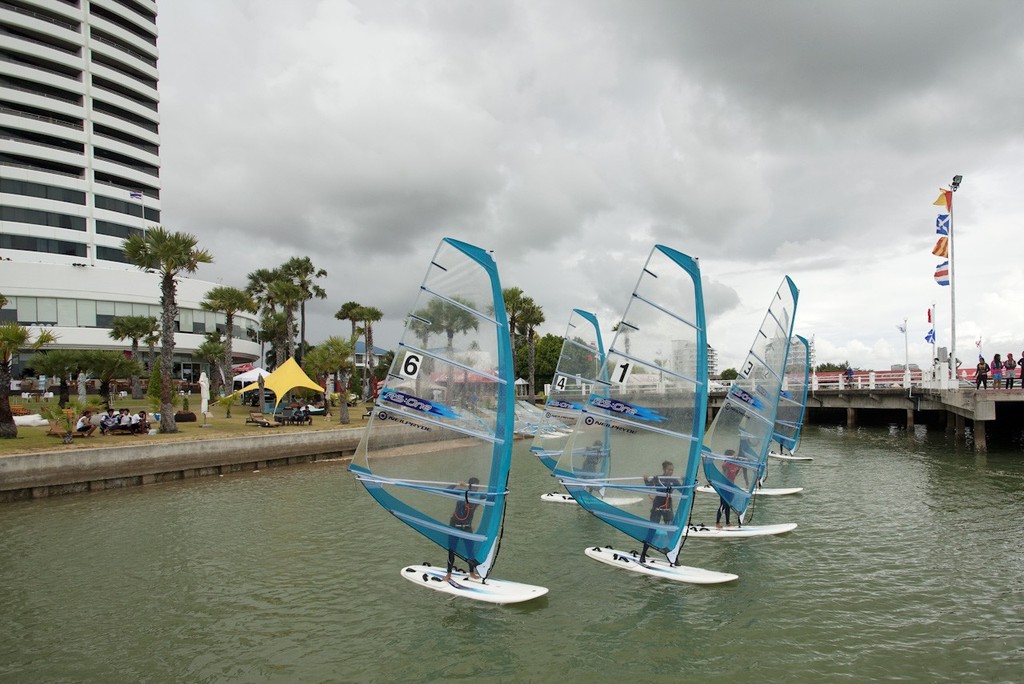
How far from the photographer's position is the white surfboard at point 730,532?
→ 15.3 metres

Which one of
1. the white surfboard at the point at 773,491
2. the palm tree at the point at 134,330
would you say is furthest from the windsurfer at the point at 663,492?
the palm tree at the point at 134,330

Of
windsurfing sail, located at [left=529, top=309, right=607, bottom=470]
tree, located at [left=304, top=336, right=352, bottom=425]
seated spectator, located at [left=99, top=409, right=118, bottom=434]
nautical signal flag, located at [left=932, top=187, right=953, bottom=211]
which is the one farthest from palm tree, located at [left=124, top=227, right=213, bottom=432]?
nautical signal flag, located at [left=932, top=187, right=953, bottom=211]

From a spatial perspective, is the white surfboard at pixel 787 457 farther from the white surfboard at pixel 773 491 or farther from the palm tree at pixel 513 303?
the palm tree at pixel 513 303

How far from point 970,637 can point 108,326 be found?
6826 cm

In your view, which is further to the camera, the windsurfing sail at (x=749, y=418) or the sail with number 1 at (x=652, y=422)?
the windsurfing sail at (x=749, y=418)

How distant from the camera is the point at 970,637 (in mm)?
9859

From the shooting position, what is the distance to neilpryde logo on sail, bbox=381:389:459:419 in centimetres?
1045

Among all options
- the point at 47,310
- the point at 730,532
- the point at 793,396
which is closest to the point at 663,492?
the point at 730,532

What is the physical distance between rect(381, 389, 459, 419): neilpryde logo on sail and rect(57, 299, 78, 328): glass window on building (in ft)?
201

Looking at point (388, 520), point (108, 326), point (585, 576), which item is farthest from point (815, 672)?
point (108, 326)

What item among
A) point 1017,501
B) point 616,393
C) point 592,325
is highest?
point 592,325

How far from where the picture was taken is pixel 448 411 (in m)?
10.6

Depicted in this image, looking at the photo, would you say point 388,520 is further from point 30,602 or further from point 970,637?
point 970,637

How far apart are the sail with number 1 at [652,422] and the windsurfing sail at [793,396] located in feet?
46.5
